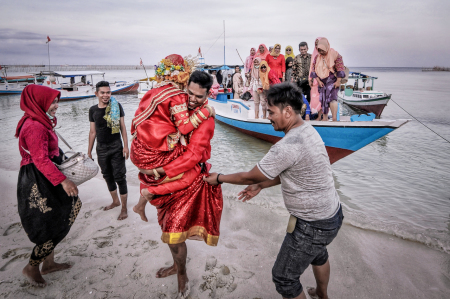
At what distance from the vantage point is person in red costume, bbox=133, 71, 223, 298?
206 centimetres

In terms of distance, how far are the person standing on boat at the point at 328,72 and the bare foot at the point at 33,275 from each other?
20.0 feet

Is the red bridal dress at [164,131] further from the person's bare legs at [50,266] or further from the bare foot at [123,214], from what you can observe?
the bare foot at [123,214]

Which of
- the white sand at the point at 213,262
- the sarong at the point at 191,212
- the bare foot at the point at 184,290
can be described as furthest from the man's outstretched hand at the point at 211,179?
the white sand at the point at 213,262

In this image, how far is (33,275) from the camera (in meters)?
2.45

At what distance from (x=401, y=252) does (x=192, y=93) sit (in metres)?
3.54

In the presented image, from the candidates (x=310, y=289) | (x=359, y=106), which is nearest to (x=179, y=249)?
(x=310, y=289)

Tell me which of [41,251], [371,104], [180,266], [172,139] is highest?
[371,104]

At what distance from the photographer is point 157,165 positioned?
208 centimetres

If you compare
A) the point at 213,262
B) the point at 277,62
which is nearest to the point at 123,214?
the point at 213,262

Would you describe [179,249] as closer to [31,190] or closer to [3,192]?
[31,190]

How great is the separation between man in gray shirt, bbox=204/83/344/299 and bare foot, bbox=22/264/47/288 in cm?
227

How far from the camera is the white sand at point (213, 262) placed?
2537 mm

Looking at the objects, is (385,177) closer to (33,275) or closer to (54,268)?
(54,268)

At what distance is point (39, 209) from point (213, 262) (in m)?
1.88
